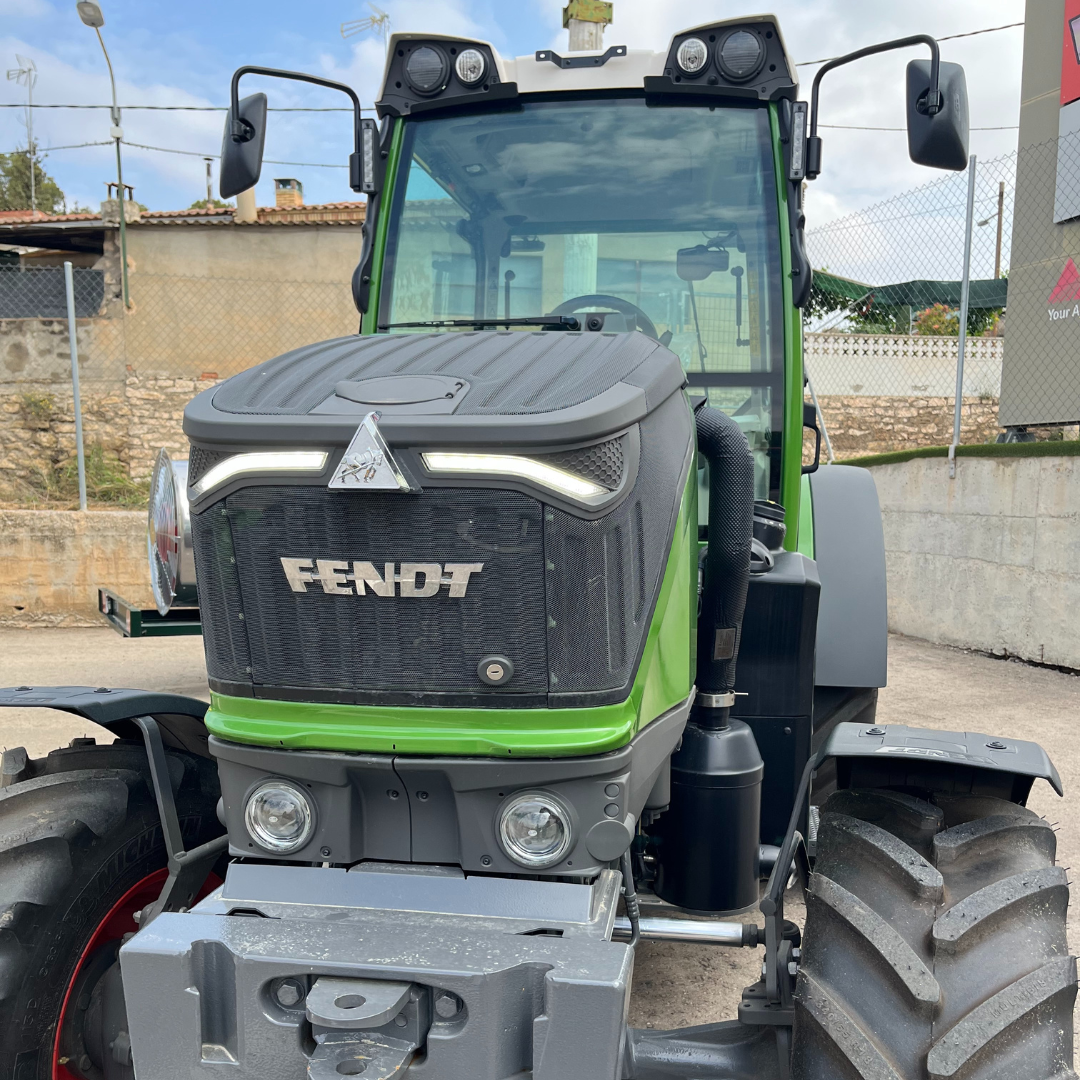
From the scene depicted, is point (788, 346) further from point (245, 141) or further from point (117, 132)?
point (117, 132)

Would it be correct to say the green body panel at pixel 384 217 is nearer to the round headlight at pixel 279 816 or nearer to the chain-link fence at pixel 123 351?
the round headlight at pixel 279 816

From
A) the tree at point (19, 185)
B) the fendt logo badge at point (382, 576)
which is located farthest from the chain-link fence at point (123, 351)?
the tree at point (19, 185)

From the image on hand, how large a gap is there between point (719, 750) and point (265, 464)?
1.27 meters

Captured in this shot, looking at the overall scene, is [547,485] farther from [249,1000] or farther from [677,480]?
[249,1000]

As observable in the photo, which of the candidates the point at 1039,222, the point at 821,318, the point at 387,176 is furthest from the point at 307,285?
the point at 387,176

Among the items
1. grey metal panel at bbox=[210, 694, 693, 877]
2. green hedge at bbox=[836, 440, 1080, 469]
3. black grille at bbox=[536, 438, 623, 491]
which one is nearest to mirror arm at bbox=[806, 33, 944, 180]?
black grille at bbox=[536, 438, 623, 491]

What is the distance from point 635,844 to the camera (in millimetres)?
2559

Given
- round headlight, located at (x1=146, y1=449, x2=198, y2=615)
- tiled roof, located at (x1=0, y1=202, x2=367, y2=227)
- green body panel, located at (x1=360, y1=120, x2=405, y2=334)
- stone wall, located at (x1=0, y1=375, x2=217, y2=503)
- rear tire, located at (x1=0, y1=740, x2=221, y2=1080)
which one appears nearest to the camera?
rear tire, located at (x1=0, y1=740, x2=221, y2=1080)

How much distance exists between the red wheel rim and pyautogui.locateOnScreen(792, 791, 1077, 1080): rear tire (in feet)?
4.76

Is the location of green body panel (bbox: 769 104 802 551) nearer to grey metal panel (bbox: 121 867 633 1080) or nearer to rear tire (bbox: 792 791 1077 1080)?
rear tire (bbox: 792 791 1077 1080)

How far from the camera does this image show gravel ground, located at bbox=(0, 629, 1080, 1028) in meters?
3.37

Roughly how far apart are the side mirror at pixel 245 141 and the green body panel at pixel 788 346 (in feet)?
4.85

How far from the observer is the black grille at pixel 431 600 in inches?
72.7

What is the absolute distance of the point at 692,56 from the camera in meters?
3.08
